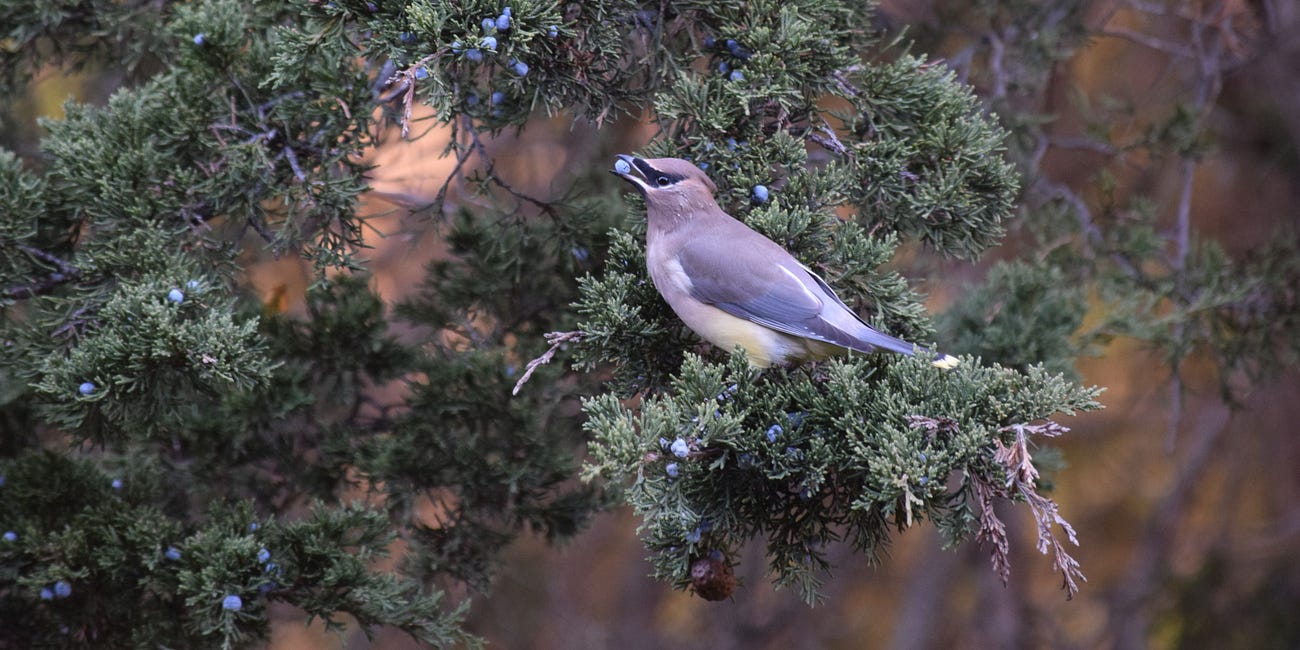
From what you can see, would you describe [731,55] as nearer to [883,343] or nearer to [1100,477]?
[883,343]

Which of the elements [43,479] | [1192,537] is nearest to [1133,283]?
[1192,537]

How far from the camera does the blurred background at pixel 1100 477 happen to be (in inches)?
243

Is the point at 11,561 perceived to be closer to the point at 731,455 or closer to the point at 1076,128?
the point at 731,455

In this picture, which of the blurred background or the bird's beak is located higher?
the bird's beak

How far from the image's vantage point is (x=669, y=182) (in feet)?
11.9

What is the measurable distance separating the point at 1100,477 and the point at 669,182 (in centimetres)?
581

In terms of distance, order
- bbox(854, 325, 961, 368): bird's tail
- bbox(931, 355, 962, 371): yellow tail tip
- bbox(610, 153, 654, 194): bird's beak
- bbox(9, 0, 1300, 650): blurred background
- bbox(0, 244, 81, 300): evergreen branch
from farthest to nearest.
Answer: bbox(9, 0, 1300, 650): blurred background < bbox(610, 153, 654, 194): bird's beak < bbox(0, 244, 81, 300): evergreen branch < bbox(854, 325, 961, 368): bird's tail < bbox(931, 355, 962, 371): yellow tail tip

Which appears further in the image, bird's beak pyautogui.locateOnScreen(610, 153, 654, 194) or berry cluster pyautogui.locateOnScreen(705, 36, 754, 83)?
bird's beak pyautogui.locateOnScreen(610, 153, 654, 194)

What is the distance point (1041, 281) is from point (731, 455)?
2.19m

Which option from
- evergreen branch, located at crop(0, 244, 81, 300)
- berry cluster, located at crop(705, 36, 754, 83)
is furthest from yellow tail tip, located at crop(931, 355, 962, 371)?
evergreen branch, located at crop(0, 244, 81, 300)

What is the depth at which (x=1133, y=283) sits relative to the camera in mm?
4945

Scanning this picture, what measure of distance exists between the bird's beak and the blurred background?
2.13m

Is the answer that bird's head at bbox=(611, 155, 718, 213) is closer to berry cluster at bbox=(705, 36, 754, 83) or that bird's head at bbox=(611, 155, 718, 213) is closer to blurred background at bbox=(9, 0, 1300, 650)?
berry cluster at bbox=(705, 36, 754, 83)

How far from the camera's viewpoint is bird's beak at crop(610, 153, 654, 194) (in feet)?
11.9
